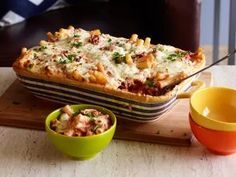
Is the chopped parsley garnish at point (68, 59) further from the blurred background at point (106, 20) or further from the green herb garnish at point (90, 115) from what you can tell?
the blurred background at point (106, 20)

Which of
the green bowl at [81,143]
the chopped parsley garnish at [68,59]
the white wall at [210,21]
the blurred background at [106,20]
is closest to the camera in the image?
the green bowl at [81,143]

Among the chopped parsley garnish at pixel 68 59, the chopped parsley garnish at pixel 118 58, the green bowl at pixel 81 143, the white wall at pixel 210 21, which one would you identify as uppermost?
the chopped parsley garnish at pixel 68 59

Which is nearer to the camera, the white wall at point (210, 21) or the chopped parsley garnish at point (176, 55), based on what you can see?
the chopped parsley garnish at point (176, 55)

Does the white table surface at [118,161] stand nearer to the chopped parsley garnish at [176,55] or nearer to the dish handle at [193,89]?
the dish handle at [193,89]

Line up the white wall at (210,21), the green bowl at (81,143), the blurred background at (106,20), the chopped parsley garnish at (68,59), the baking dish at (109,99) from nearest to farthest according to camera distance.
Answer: the green bowl at (81,143) → the baking dish at (109,99) → the chopped parsley garnish at (68,59) → the blurred background at (106,20) → the white wall at (210,21)

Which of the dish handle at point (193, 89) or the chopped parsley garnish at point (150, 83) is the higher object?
the chopped parsley garnish at point (150, 83)

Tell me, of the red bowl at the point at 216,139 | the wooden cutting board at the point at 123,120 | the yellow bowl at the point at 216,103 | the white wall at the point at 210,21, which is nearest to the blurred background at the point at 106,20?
the white wall at the point at 210,21

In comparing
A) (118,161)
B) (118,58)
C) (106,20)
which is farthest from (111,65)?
(106,20)

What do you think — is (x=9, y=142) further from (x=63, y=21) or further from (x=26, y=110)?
(x=63, y=21)
